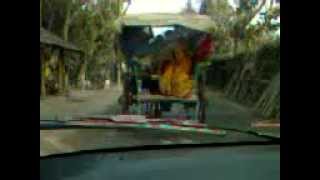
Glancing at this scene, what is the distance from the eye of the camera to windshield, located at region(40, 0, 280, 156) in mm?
3754

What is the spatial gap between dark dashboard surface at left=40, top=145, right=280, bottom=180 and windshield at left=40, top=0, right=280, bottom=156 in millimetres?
102

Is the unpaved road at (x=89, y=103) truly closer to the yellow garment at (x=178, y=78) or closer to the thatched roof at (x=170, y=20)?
the yellow garment at (x=178, y=78)

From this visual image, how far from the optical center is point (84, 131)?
381 cm

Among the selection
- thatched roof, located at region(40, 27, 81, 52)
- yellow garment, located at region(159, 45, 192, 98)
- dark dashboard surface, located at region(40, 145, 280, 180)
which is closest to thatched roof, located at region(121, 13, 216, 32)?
yellow garment, located at region(159, 45, 192, 98)

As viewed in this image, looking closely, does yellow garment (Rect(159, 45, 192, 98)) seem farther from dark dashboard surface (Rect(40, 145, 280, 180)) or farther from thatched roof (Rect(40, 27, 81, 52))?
thatched roof (Rect(40, 27, 81, 52))

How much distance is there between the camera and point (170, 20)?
3811mm

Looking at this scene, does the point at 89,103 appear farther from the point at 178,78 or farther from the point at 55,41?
the point at 178,78

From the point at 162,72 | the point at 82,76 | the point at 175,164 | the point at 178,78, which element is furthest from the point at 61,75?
the point at 175,164

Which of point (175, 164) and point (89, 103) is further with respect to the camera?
point (89, 103)

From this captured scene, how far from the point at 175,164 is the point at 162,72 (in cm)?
74

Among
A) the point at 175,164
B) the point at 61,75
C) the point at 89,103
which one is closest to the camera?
the point at 175,164

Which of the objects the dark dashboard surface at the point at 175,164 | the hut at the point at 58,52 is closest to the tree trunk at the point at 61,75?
the hut at the point at 58,52
